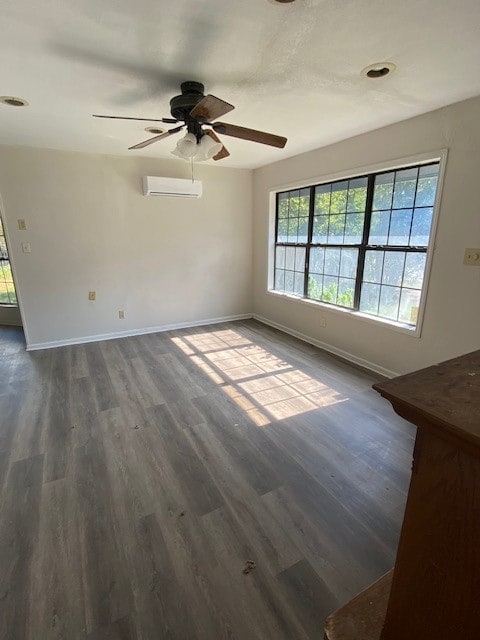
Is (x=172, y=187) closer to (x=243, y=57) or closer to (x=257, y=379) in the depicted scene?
(x=243, y=57)

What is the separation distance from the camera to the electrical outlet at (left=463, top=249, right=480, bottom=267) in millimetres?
2422

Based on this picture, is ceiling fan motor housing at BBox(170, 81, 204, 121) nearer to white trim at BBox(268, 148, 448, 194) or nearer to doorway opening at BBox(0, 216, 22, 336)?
white trim at BBox(268, 148, 448, 194)

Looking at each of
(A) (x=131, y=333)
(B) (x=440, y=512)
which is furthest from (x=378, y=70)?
(A) (x=131, y=333)

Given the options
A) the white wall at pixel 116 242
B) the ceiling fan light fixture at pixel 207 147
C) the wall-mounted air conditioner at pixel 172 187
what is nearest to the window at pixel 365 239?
the white wall at pixel 116 242

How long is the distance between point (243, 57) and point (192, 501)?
2.55 metres

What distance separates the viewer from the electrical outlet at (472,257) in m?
2.42

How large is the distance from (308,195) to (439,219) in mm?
1840

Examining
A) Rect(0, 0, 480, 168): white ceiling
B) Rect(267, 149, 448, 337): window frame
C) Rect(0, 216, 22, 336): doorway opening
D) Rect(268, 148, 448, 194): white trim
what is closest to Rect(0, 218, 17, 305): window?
Rect(0, 216, 22, 336): doorway opening

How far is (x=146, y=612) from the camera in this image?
4.09ft

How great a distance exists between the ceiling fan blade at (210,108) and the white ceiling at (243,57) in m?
0.24

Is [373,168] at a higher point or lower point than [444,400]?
higher

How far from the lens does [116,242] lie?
4.23 meters

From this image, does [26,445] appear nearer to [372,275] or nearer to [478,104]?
[372,275]

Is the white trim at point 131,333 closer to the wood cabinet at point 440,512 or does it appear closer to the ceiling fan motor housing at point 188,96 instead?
the ceiling fan motor housing at point 188,96
